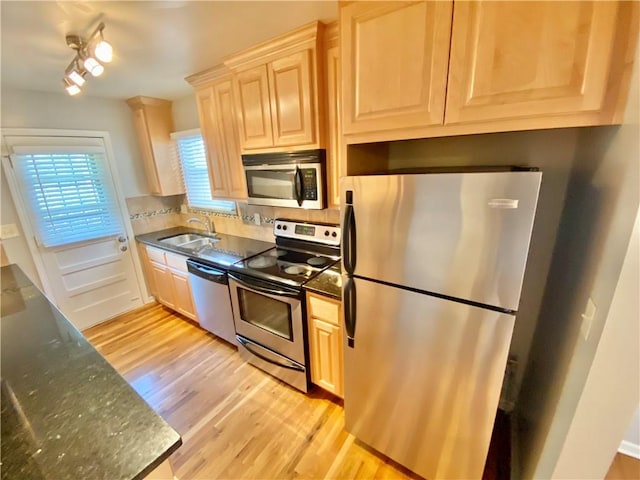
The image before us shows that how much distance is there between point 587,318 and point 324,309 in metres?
1.18

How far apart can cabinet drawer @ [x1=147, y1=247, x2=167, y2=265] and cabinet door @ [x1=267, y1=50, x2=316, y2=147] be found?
6.22 feet

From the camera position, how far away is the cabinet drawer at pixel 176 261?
2582mm

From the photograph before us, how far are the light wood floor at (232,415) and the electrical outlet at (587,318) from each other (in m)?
1.24

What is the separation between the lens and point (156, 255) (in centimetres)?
295

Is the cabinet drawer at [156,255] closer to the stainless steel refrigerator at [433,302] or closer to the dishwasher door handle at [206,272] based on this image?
the dishwasher door handle at [206,272]

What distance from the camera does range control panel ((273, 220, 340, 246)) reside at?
2.14 metres

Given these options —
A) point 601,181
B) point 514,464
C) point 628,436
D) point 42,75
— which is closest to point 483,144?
point 601,181

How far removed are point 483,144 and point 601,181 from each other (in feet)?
1.89

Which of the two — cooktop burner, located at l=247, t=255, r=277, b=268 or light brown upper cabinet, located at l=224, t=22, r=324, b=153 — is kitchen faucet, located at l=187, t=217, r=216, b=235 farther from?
light brown upper cabinet, located at l=224, t=22, r=324, b=153

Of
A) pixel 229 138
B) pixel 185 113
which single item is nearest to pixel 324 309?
pixel 229 138

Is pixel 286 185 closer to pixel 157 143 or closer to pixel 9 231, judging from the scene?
pixel 157 143

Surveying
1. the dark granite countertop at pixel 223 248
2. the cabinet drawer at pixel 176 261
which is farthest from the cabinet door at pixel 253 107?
the cabinet drawer at pixel 176 261

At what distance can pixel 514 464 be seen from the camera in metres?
1.47

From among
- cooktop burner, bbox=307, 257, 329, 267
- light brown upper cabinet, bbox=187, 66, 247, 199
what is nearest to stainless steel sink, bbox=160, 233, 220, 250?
light brown upper cabinet, bbox=187, 66, 247, 199
